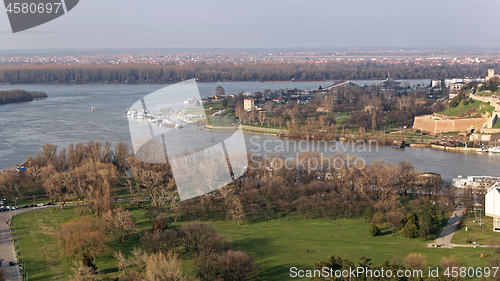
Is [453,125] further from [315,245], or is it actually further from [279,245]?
[279,245]

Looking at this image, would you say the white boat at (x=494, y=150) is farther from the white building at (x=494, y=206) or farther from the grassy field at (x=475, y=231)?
the white building at (x=494, y=206)

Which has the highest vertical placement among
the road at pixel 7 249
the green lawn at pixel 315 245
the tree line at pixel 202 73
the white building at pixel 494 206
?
the tree line at pixel 202 73

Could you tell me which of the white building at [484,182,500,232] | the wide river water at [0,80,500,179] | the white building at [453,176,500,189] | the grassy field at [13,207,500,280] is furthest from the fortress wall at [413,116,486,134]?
the grassy field at [13,207,500,280]

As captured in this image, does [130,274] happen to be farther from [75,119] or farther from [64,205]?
[75,119]

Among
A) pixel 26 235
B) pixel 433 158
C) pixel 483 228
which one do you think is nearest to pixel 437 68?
pixel 433 158

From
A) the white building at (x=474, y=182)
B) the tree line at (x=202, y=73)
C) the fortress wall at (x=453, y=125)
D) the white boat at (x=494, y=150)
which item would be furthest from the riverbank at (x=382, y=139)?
the tree line at (x=202, y=73)

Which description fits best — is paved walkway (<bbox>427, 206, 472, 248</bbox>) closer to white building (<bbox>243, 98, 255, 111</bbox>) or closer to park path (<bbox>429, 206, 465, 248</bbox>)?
park path (<bbox>429, 206, 465, 248</bbox>)
